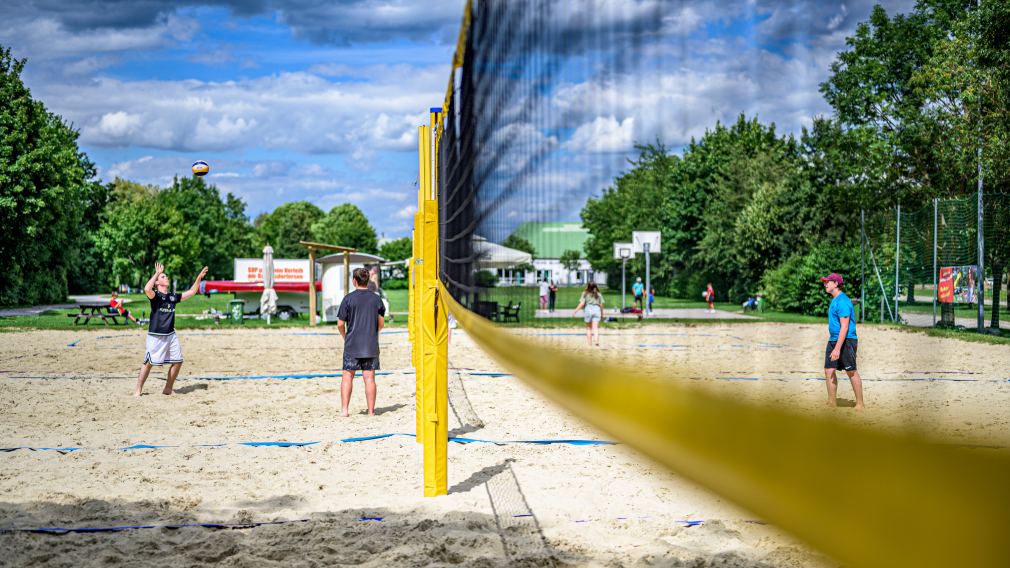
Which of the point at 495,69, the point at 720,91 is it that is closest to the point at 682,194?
the point at 720,91

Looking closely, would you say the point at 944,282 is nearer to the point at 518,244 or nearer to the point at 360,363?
the point at 518,244

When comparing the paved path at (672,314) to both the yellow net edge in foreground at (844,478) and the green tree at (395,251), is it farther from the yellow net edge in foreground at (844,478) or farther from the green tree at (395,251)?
the green tree at (395,251)

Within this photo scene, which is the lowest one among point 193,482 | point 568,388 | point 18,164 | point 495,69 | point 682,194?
point 193,482

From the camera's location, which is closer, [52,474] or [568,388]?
[568,388]

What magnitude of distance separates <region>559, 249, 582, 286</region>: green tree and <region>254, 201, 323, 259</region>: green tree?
10277cm

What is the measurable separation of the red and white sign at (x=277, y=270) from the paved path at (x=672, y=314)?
2764 cm

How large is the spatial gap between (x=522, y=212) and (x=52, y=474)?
4763 mm

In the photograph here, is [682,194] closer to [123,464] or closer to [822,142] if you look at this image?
[822,142]

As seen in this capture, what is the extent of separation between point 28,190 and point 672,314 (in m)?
37.4

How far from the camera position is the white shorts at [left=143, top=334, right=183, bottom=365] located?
31.9ft

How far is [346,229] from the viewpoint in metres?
108

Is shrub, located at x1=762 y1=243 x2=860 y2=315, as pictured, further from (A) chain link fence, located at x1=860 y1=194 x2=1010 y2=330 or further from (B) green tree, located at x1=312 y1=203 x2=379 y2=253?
(B) green tree, located at x1=312 y1=203 x2=379 y2=253

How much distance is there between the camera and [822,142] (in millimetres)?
1448

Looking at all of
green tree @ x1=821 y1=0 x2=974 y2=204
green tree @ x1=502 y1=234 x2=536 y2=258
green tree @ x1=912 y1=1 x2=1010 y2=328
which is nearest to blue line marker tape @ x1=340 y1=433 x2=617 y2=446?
green tree @ x1=502 y1=234 x2=536 y2=258
